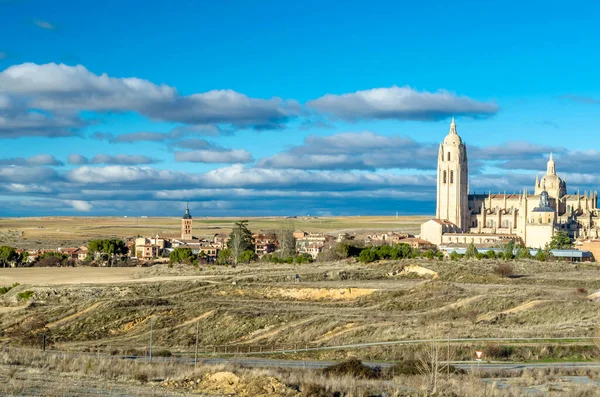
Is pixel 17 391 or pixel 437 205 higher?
pixel 437 205

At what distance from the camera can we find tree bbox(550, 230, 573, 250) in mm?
103481

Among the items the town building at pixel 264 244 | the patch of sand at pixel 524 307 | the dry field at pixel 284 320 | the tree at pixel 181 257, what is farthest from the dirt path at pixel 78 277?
the town building at pixel 264 244

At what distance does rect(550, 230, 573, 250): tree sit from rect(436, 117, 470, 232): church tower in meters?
29.2

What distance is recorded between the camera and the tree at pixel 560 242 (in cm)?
10348

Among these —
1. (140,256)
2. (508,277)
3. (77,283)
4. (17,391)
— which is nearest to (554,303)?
(508,277)

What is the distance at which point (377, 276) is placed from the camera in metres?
71.4

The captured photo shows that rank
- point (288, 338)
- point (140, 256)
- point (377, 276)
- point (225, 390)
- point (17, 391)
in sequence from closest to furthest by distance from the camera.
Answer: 1. point (17, 391)
2. point (225, 390)
3. point (288, 338)
4. point (377, 276)
5. point (140, 256)

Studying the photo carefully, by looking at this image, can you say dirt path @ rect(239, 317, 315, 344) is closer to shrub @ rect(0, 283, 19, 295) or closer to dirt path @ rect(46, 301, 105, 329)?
dirt path @ rect(46, 301, 105, 329)

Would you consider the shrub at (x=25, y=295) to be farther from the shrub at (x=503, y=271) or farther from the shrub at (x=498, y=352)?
the shrub at (x=498, y=352)

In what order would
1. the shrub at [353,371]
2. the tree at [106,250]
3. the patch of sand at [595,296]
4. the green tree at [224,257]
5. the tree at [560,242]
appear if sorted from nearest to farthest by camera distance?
the shrub at [353,371] → the patch of sand at [595,296] → the green tree at [224,257] → the tree at [560,242] → the tree at [106,250]

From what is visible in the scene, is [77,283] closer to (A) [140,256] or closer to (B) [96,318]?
(B) [96,318]

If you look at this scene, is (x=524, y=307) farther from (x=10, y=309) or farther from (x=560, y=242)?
(x=560, y=242)

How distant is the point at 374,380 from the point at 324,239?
104375 mm

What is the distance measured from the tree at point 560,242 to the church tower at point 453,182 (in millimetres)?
29242
